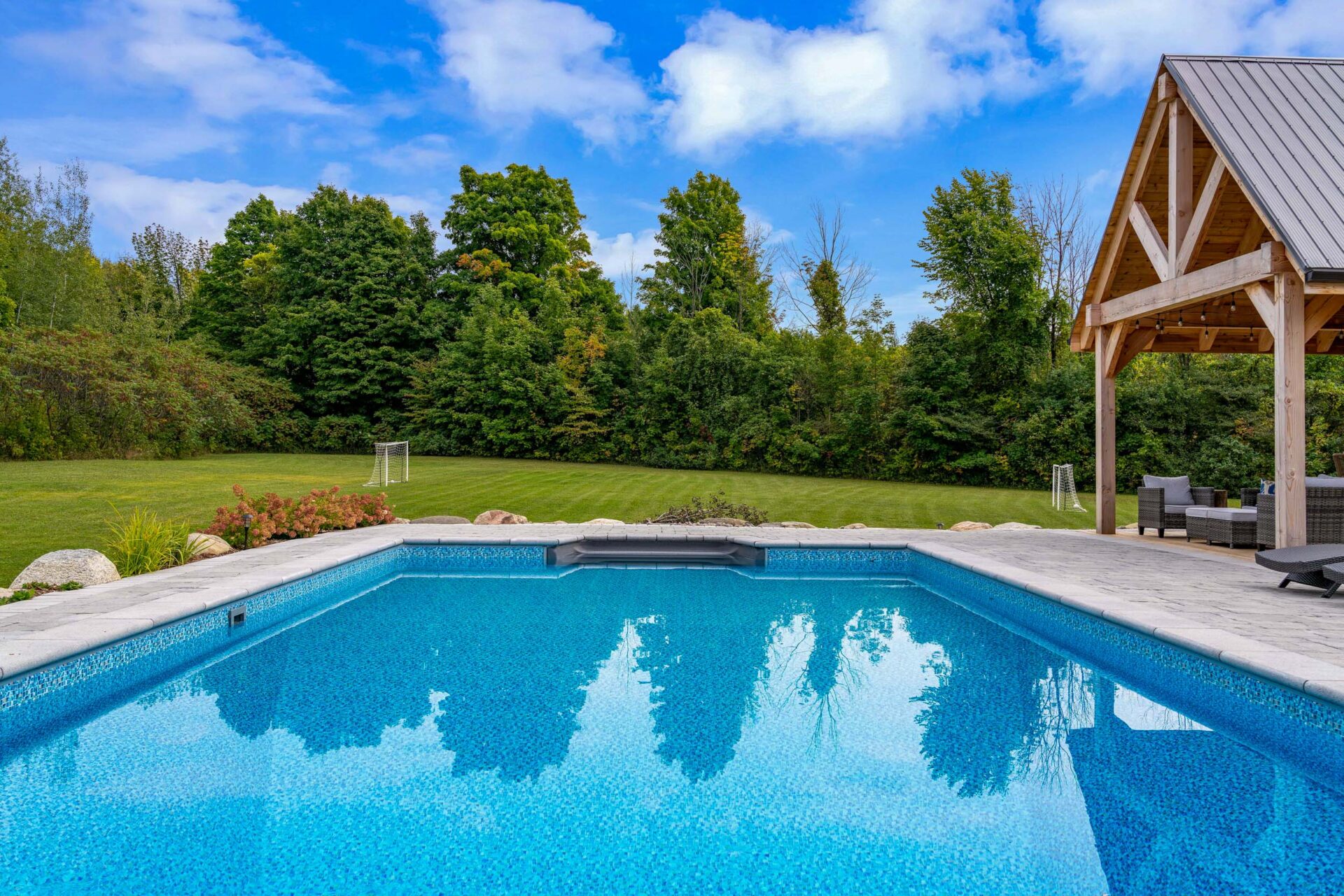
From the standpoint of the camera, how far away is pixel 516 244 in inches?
1086

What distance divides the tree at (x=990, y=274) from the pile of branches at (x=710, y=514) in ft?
29.5

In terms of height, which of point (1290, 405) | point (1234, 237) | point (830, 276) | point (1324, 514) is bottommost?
point (1324, 514)

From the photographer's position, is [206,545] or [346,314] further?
[346,314]

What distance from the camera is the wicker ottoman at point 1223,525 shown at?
7.93m

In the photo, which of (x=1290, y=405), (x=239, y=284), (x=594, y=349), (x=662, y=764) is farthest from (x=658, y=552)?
(x=239, y=284)

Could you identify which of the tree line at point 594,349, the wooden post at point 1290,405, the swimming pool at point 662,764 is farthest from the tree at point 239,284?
the wooden post at point 1290,405

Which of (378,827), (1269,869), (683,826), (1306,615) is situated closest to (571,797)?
(683,826)

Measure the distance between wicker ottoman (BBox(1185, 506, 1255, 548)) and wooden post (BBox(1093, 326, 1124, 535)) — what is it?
903 millimetres

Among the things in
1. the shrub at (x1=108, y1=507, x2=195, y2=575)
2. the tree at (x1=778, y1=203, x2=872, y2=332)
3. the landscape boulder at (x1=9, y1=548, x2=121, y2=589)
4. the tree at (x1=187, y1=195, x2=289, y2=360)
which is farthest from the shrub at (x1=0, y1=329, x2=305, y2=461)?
the tree at (x1=778, y1=203, x2=872, y2=332)

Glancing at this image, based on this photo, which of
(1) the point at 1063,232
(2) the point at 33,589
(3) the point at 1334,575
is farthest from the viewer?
(1) the point at 1063,232

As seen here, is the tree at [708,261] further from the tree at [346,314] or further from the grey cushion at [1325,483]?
the grey cushion at [1325,483]

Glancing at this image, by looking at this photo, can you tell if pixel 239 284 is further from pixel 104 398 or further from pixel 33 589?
pixel 33 589

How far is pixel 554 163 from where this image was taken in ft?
91.6

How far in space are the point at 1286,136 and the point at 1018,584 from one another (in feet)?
17.0
